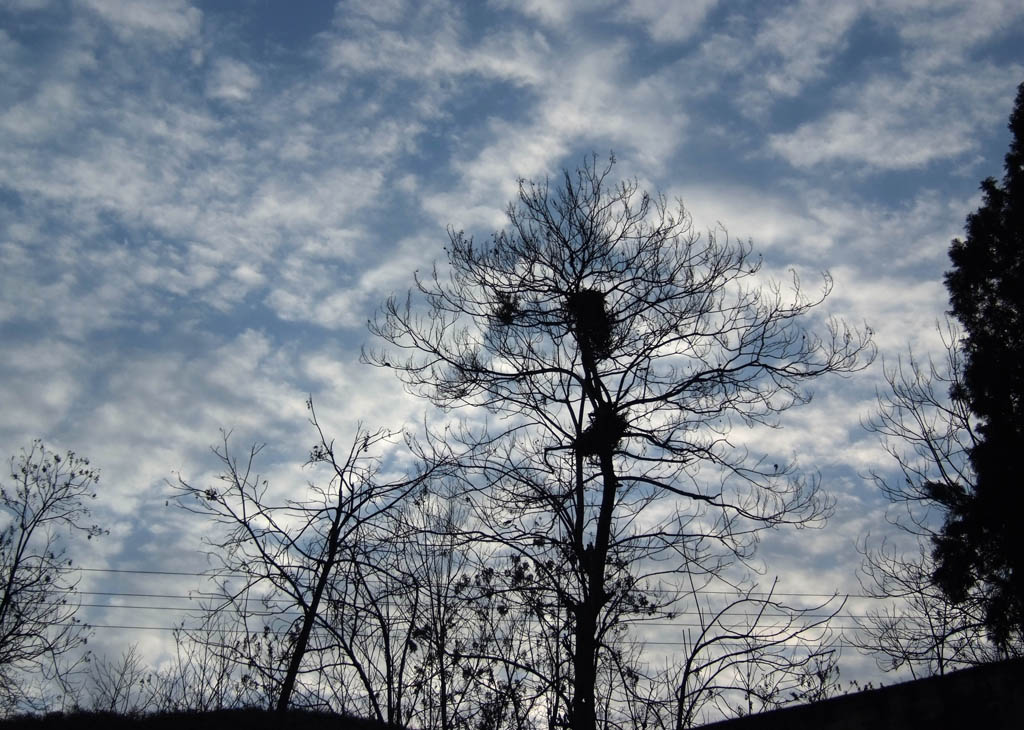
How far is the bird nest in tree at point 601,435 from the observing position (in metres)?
9.55

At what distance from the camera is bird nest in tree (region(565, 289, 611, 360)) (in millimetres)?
9867

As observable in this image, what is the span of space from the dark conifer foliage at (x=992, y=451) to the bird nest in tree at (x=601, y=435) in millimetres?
5945

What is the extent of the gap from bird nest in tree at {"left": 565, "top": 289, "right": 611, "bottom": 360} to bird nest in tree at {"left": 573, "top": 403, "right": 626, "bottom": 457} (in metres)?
0.80

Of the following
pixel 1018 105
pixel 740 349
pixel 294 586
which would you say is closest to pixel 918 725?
pixel 740 349

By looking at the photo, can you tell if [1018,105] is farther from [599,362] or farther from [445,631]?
[445,631]

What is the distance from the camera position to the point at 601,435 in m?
9.54

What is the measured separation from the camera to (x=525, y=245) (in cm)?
1034

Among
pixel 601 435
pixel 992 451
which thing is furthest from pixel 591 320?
pixel 992 451

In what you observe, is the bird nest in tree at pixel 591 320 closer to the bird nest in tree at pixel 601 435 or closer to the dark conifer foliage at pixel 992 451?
the bird nest in tree at pixel 601 435

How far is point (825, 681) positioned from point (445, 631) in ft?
15.2

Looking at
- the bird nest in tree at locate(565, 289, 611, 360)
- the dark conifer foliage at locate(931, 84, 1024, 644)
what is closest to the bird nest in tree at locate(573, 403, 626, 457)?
the bird nest in tree at locate(565, 289, 611, 360)

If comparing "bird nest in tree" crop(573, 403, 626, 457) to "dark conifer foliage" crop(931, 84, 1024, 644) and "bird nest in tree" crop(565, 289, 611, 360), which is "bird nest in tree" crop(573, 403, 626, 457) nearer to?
"bird nest in tree" crop(565, 289, 611, 360)

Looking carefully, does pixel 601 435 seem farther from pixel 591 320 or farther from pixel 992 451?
pixel 992 451

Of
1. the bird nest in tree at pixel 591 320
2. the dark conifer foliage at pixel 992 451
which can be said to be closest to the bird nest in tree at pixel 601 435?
the bird nest in tree at pixel 591 320
